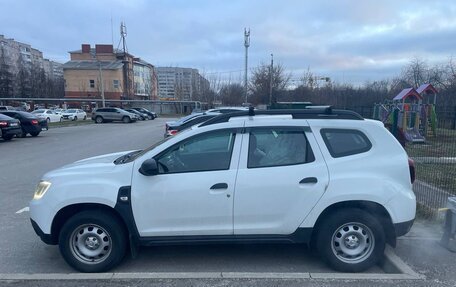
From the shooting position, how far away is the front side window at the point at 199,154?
12.2 feet

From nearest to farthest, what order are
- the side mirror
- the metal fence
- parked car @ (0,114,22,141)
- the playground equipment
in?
the side mirror, the metal fence, the playground equipment, parked car @ (0,114,22,141)

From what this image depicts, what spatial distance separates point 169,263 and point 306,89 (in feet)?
125

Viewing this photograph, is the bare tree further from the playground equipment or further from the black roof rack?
the black roof rack

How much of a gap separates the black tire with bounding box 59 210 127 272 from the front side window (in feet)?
2.69

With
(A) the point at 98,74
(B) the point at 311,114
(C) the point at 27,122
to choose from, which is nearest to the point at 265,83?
(C) the point at 27,122

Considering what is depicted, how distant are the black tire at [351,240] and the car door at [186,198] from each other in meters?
1.04

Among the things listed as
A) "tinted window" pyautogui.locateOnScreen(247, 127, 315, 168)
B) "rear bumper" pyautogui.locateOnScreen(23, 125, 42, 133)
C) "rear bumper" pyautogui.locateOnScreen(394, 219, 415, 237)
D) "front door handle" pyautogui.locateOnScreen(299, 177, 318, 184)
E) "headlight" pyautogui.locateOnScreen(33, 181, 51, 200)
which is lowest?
"rear bumper" pyautogui.locateOnScreen(23, 125, 42, 133)

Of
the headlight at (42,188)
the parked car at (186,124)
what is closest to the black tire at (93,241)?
the headlight at (42,188)

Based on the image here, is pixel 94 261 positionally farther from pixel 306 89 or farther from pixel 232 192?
pixel 306 89

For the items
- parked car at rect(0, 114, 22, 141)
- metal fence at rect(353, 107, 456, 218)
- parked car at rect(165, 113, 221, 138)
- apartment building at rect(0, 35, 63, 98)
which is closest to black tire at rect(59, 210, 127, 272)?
metal fence at rect(353, 107, 456, 218)

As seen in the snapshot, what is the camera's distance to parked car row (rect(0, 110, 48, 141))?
57.3 ft

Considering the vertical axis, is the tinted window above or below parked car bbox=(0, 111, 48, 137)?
above

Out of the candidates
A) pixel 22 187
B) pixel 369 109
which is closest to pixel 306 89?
pixel 369 109

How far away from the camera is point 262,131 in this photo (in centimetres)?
385
